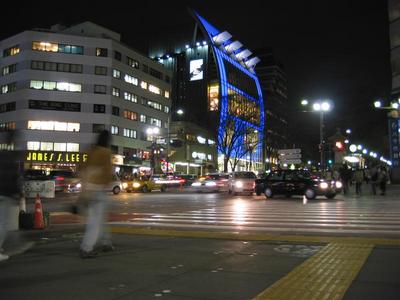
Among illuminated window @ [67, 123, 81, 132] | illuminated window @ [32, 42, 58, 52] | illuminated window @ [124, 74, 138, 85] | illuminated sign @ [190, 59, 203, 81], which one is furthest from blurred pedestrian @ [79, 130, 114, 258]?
illuminated sign @ [190, 59, 203, 81]

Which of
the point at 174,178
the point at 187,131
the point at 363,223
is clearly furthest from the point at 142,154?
the point at 363,223

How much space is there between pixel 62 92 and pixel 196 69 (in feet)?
231

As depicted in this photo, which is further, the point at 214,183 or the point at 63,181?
the point at 214,183

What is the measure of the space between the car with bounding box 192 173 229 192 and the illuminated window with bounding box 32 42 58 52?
38.6m

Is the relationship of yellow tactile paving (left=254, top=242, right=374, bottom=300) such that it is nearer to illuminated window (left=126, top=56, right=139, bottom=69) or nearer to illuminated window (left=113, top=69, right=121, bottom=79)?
illuminated window (left=113, top=69, right=121, bottom=79)

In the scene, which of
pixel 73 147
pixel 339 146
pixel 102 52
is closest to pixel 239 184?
pixel 339 146

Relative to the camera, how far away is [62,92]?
213 feet

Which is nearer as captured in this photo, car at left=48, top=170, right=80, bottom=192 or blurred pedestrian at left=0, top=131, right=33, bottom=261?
blurred pedestrian at left=0, top=131, right=33, bottom=261

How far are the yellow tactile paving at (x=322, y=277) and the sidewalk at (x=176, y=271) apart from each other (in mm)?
44

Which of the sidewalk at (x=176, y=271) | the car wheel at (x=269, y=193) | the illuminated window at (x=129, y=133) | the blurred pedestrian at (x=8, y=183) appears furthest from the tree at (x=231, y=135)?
the blurred pedestrian at (x=8, y=183)

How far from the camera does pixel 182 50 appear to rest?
451 ft

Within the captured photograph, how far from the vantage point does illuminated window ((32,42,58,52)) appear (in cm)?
6458

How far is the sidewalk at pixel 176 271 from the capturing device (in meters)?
5.29

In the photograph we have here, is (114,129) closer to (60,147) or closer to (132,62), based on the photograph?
(60,147)
